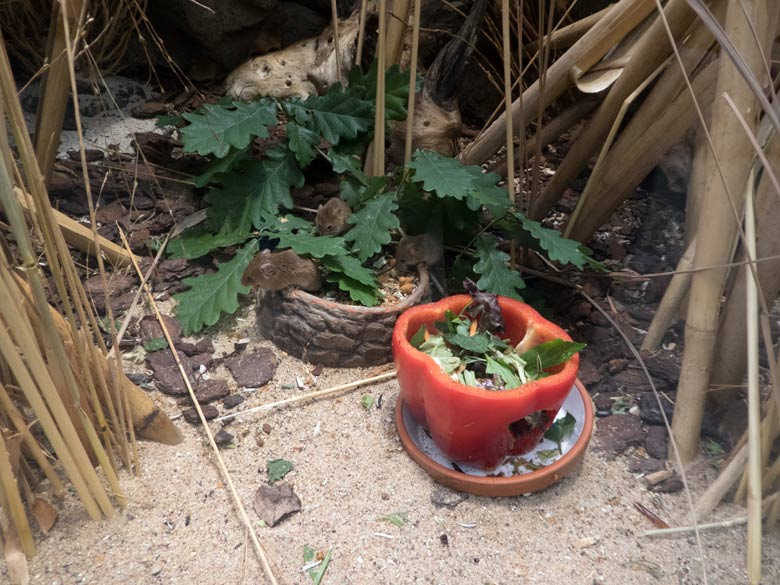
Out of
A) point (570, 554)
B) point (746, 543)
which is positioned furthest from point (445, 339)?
point (746, 543)

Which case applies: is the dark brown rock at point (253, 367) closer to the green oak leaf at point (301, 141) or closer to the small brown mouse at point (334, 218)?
the small brown mouse at point (334, 218)

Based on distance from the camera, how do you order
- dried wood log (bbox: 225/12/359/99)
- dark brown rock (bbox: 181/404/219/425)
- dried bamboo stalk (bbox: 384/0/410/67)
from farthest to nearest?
1. dried wood log (bbox: 225/12/359/99)
2. dried bamboo stalk (bbox: 384/0/410/67)
3. dark brown rock (bbox: 181/404/219/425)

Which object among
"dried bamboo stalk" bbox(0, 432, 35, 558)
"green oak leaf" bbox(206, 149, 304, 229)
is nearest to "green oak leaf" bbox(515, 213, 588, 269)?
"green oak leaf" bbox(206, 149, 304, 229)

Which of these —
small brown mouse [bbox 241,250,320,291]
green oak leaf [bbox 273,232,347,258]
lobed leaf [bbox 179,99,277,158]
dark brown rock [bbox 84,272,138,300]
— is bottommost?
dark brown rock [bbox 84,272,138,300]

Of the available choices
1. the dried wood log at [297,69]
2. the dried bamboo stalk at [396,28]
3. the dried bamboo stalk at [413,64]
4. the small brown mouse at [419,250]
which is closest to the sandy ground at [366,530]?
the small brown mouse at [419,250]

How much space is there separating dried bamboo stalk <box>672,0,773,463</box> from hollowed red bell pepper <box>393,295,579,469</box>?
0.74 ft

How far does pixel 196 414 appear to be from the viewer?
145 cm

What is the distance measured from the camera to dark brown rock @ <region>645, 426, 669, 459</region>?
137 centimetres

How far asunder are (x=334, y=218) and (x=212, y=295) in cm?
35

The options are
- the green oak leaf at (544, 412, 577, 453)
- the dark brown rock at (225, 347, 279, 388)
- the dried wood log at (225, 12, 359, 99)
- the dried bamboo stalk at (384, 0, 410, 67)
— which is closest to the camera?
the green oak leaf at (544, 412, 577, 453)

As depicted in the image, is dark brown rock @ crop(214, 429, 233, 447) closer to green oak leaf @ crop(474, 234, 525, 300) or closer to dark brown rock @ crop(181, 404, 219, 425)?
dark brown rock @ crop(181, 404, 219, 425)

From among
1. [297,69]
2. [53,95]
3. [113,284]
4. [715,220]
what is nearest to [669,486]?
[715,220]

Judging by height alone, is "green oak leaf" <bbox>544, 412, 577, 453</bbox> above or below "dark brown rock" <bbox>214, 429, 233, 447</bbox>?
above

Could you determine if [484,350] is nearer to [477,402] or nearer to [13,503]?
[477,402]
